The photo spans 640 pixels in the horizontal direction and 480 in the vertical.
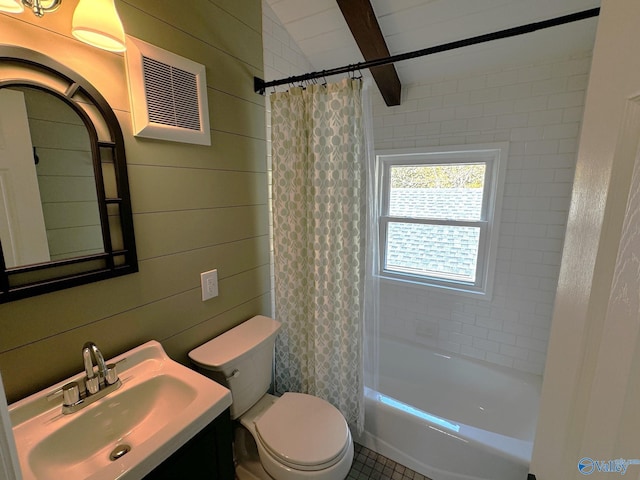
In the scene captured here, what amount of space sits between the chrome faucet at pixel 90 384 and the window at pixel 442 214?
212 cm

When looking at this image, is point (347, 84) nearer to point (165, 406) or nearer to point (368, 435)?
point (165, 406)

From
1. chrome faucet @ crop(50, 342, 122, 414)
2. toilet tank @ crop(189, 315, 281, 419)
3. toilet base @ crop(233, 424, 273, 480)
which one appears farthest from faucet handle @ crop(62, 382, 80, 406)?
toilet base @ crop(233, 424, 273, 480)

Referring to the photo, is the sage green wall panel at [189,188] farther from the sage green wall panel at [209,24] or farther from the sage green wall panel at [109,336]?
the sage green wall panel at [209,24]

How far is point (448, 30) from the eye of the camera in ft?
5.60

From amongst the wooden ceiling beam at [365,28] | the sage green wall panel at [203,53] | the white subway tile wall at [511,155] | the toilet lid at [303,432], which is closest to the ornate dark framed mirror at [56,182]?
the sage green wall panel at [203,53]

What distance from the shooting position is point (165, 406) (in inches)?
42.0

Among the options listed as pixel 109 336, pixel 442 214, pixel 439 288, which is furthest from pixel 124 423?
pixel 442 214

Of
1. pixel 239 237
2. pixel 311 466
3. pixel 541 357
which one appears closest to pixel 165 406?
pixel 311 466

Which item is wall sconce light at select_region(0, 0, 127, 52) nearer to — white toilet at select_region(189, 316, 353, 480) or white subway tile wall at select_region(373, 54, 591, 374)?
white toilet at select_region(189, 316, 353, 480)

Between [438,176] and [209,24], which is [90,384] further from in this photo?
[438,176]

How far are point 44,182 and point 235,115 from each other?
871mm

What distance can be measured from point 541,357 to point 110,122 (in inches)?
113

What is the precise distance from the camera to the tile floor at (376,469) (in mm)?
1664

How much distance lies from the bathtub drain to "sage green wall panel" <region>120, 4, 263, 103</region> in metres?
1.45
